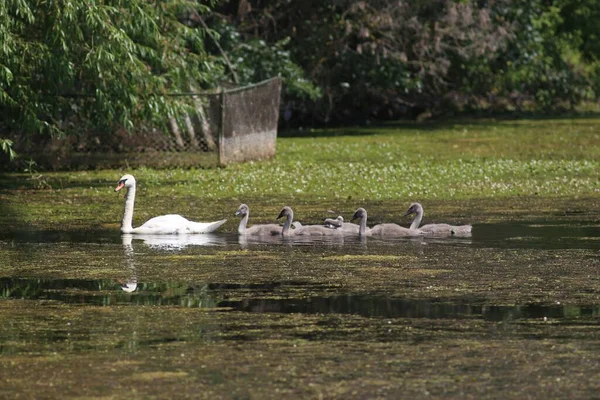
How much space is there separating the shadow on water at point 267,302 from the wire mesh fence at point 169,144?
50.1 ft

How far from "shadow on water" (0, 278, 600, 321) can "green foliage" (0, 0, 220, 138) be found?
28.5 ft

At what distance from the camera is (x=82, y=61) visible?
2314cm

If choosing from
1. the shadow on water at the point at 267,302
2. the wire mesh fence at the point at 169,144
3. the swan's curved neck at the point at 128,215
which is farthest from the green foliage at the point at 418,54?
the shadow on water at the point at 267,302

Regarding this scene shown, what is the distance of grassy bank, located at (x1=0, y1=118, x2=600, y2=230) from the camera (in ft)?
71.6

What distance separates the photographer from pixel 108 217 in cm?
1994

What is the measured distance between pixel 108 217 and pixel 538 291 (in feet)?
29.0

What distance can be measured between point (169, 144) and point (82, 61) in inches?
242

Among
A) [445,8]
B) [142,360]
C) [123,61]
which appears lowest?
[142,360]

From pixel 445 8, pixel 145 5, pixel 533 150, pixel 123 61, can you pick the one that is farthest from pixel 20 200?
pixel 445 8

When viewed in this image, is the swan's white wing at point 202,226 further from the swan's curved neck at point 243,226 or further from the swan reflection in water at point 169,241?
the swan's curved neck at point 243,226

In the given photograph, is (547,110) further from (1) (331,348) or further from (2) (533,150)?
(1) (331,348)

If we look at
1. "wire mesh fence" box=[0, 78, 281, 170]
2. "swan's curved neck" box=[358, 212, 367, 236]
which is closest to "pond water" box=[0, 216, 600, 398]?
"swan's curved neck" box=[358, 212, 367, 236]

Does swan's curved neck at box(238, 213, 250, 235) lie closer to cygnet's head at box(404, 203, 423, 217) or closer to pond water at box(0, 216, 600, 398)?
pond water at box(0, 216, 600, 398)

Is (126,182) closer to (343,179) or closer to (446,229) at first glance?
(446,229)
